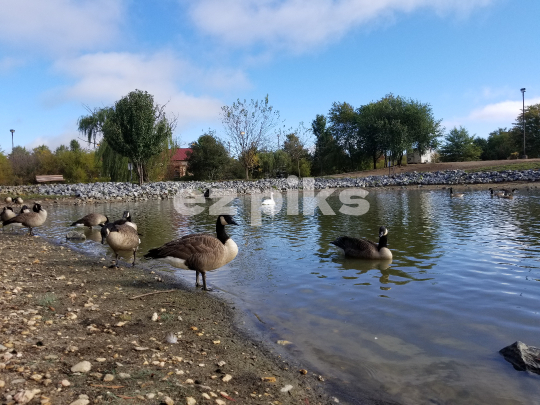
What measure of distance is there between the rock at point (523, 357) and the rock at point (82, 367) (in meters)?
4.63

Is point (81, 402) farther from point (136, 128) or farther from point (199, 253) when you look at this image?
point (136, 128)

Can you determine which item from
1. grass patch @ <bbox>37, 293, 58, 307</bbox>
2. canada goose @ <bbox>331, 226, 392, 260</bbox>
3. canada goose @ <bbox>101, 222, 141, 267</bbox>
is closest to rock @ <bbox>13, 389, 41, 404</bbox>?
grass patch @ <bbox>37, 293, 58, 307</bbox>

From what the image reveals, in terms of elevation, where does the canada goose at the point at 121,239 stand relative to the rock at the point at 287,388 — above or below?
above

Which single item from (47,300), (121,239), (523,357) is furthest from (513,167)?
(47,300)

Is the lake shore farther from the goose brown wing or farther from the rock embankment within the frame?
the rock embankment

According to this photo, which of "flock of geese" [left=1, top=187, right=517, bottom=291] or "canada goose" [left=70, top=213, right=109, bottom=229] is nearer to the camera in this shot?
"flock of geese" [left=1, top=187, right=517, bottom=291]

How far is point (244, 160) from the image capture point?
189ft

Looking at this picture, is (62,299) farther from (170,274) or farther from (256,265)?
(256,265)

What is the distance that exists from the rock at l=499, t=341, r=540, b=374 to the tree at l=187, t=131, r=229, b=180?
2415 inches

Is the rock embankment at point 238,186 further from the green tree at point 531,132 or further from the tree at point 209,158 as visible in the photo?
the green tree at point 531,132

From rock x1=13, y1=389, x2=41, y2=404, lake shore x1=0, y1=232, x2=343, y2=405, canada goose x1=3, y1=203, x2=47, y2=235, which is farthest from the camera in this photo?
canada goose x1=3, y1=203, x2=47, y2=235

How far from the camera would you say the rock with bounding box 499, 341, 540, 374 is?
4465mm

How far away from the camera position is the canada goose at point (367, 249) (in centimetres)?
1014

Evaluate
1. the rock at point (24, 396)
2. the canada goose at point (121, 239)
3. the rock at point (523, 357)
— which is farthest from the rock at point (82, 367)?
the canada goose at point (121, 239)
